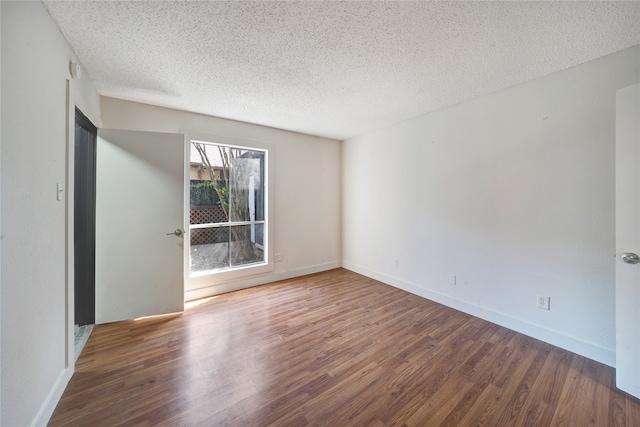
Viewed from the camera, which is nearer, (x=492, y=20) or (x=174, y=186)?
(x=492, y=20)

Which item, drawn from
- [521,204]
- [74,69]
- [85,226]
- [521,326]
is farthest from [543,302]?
[85,226]

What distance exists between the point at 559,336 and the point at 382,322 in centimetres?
153

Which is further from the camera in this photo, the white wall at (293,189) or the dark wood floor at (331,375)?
the white wall at (293,189)

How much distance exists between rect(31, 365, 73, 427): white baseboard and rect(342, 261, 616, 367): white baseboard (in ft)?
11.5

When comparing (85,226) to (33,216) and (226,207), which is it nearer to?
(33,216)

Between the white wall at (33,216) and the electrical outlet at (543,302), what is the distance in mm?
3666

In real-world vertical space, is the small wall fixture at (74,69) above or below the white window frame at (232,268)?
above

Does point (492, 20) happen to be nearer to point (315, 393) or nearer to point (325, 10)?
point (325, 10)

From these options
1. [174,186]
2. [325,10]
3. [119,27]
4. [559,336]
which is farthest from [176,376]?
[559,336]

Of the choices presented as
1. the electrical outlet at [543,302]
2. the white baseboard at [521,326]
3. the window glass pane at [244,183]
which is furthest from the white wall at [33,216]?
the electrical outlet at [543,302]

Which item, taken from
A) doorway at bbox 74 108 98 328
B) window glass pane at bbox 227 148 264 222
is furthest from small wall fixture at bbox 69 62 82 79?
window glass pane at bbox 227 148 264 222

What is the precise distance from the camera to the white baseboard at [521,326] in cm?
192

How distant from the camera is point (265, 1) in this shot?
1.39 m

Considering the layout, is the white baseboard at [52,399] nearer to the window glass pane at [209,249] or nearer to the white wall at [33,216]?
the white wall at [33,216]
